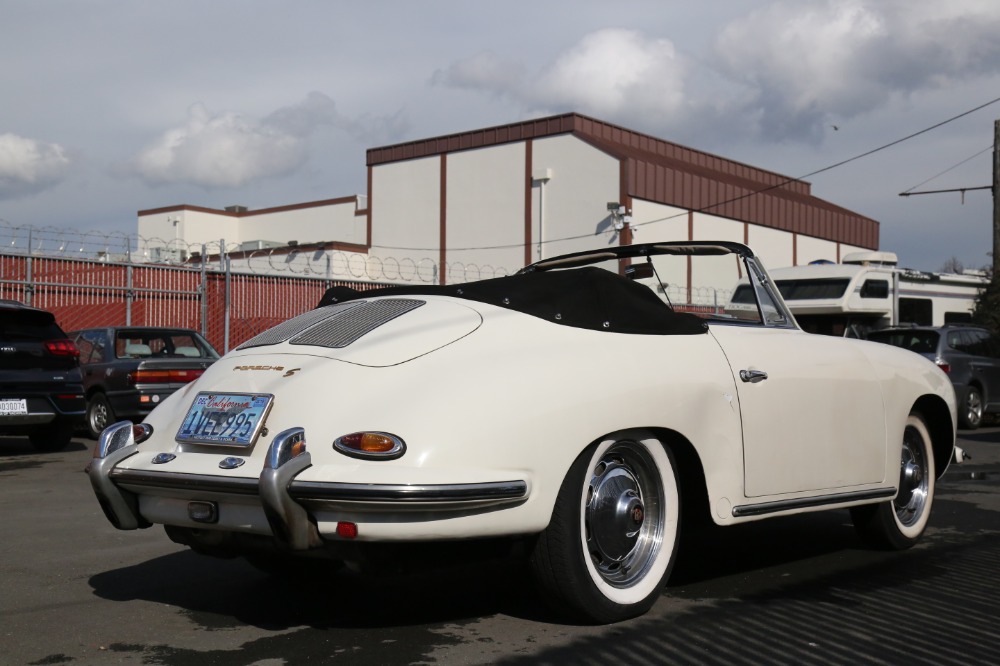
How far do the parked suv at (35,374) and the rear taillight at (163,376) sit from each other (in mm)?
1371

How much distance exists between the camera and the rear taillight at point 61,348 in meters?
11.6

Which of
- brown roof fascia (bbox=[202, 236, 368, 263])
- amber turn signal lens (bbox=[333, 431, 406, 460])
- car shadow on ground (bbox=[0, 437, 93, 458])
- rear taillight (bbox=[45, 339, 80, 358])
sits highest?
brown roof fascia (bbox=[202, 236, 368, 263])

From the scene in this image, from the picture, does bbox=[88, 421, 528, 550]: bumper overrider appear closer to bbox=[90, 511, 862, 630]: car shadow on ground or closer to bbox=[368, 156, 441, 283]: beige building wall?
bbox=[90, 511, 862, 630]: car shadow on ground

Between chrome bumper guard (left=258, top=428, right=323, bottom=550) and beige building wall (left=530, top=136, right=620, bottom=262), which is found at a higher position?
beige building wall (left=530, top=136, right=620, bottom=262)

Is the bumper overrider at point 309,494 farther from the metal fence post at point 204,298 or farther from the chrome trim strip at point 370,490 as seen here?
the metal fence post at point 204,298

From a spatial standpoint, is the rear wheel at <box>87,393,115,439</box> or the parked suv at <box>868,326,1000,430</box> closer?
the rear wheel at <box>87,393,115,439</box>

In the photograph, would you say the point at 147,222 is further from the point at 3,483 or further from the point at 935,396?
the point at 935,396

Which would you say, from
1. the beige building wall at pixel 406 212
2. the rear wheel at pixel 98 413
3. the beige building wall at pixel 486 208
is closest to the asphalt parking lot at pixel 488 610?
the rear wheel at pixel 98 413

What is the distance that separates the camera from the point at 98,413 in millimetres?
13680

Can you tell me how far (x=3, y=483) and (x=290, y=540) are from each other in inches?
254

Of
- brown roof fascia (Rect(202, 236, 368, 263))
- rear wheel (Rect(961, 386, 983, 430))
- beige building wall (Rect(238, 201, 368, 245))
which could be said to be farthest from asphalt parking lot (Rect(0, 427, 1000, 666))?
beige building wall (Rect(238, 201, 368, 245))

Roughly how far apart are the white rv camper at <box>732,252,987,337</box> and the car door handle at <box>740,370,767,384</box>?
1644 centimetres

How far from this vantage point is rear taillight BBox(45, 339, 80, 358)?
11594 millimetres

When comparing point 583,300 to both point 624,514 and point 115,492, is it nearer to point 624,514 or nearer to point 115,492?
point 624,514
